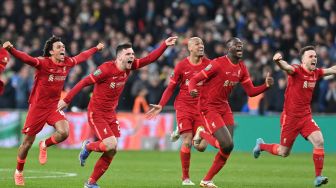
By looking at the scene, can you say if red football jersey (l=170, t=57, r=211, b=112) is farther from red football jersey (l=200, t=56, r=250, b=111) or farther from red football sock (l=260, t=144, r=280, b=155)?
red football sock (l=260, t=144, r=280, b=155)

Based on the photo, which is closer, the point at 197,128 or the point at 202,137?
the point at 202,137

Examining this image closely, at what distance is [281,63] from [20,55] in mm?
4395

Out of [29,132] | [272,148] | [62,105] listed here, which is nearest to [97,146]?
[62,105]

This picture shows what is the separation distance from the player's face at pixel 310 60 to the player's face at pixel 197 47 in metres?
1.88

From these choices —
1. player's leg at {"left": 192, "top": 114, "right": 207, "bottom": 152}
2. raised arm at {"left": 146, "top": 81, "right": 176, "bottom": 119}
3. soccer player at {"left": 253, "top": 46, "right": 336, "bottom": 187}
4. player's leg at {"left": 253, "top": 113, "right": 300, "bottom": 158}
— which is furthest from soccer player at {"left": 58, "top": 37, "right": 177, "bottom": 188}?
player's leg at {"left": 253, "top": 113, "right": 300, "bottom": 158}

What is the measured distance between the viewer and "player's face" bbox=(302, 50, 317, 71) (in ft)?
55.9

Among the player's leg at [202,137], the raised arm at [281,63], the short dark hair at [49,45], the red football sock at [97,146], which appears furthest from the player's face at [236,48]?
the short dark hair at [49,45]

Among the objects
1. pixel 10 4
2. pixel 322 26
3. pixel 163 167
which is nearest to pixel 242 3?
pixel 322 26

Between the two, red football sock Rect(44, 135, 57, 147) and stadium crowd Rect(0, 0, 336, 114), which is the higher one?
stadium crowd Rect(0, 0, 336, 114)

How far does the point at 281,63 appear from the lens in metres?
16.3

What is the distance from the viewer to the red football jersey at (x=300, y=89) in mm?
17047

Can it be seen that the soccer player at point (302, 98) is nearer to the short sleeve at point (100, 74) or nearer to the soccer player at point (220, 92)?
the soccer player at point (220, 92)

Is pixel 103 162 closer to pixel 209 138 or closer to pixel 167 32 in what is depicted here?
pixel 209 138

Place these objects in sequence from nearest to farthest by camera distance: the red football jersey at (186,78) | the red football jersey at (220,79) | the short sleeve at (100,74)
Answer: the short sleeve at (100,74) < the red football jersey at (220,79) < the red football jersey at (186,78)
